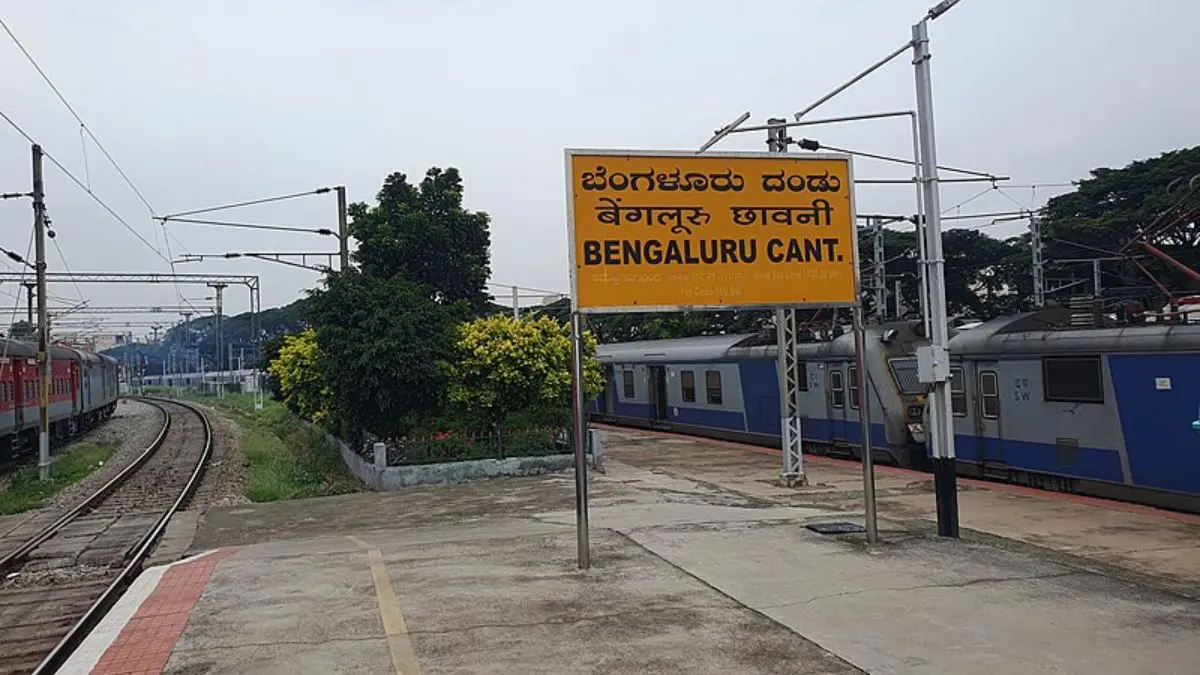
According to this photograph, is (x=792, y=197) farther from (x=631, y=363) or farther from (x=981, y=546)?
(x=631, y=363)

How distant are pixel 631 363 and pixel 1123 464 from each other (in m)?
18.1

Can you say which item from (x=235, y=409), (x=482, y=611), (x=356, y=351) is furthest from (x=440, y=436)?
(x=235, y=409)

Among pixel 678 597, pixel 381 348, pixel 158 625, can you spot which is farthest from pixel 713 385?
pixel 158 625

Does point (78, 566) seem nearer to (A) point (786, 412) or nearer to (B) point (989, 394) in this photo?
(A) point (786, 412)

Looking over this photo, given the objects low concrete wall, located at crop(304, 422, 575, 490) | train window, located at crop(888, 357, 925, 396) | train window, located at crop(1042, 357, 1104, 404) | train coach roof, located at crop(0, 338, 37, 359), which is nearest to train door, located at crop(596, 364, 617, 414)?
low concrete wall, located at crop(304, 422, 575, 490)

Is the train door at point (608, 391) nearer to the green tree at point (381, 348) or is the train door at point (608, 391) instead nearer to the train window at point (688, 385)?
the train window at point (688, 385)

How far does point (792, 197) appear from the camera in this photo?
10.4 m

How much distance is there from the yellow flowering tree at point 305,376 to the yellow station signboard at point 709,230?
14.8 meters

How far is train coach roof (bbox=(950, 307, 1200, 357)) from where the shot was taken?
12711mm

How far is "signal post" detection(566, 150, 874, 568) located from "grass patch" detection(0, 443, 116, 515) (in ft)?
42.3

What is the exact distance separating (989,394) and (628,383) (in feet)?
52.1

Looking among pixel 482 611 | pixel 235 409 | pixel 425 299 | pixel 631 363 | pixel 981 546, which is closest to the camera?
pixel 482 611

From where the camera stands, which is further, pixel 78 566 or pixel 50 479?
pixel 50 479

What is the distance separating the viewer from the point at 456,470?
17516mm
